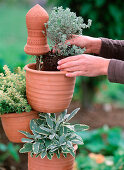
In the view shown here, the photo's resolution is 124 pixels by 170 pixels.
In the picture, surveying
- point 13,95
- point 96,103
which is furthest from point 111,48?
point 96,103

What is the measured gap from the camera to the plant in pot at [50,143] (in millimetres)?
1416

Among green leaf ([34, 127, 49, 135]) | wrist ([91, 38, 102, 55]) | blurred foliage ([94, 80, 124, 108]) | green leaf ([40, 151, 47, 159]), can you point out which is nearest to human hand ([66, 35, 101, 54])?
wrist ([91, 38, 102, 55])

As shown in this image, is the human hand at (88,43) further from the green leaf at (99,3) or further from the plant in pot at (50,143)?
the green leaf at (99,3)

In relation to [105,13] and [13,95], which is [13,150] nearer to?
[13,95]

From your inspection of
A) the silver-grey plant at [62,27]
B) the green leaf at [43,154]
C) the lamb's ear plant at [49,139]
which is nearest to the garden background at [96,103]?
the silver-grey plant at [62,27]

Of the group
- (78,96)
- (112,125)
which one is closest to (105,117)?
(112,125)

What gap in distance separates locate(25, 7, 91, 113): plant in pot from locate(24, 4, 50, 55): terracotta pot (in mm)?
23

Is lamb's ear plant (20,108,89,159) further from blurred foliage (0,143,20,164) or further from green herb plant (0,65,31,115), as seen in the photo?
blurred foliage (0,143,20,164)

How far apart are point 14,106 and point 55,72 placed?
0.93 feet

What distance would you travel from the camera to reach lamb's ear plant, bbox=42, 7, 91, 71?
1295 millimetres

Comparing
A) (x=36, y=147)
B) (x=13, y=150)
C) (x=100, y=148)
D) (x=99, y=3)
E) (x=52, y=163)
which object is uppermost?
(x=99, y=3)

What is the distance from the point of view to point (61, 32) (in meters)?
1.32

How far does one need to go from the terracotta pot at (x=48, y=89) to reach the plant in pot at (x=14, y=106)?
0.20ft

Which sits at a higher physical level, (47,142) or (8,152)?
(47,142)
